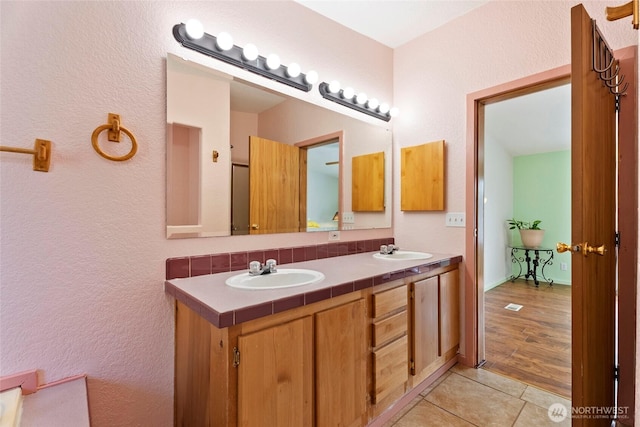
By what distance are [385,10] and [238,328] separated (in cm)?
224

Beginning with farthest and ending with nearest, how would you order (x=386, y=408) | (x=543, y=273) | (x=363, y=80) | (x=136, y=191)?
1. (x=543, y=273)
2. (x=363, y=80)
3. (x=386, y=408)
4. (x=136, y=191)

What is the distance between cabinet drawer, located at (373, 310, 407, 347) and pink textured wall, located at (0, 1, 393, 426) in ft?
3.16

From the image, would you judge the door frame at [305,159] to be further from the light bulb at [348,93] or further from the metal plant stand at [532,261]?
the metal plant stand at [532,261]

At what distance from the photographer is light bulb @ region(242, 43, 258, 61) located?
158 centimetres

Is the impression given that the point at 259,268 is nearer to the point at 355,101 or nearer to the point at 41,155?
the point at 41,155

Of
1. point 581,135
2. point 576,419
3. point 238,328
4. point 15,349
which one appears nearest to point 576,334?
point 576,419

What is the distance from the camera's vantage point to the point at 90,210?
1.18 m

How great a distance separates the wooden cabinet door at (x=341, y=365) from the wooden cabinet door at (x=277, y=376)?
0.05 m

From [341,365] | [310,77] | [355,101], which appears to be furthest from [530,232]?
[341,365]

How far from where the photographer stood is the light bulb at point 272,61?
1.67 meters

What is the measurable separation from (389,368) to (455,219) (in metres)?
1.18

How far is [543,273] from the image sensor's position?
434 centimetres

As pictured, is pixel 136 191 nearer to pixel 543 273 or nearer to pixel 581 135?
pixel 581 135

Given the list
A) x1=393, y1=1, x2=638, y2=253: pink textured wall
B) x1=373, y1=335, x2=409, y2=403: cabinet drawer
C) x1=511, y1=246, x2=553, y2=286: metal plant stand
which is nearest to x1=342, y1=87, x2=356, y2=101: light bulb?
x1=393, y1=1, x2=638, y2=253: pink textured wall
